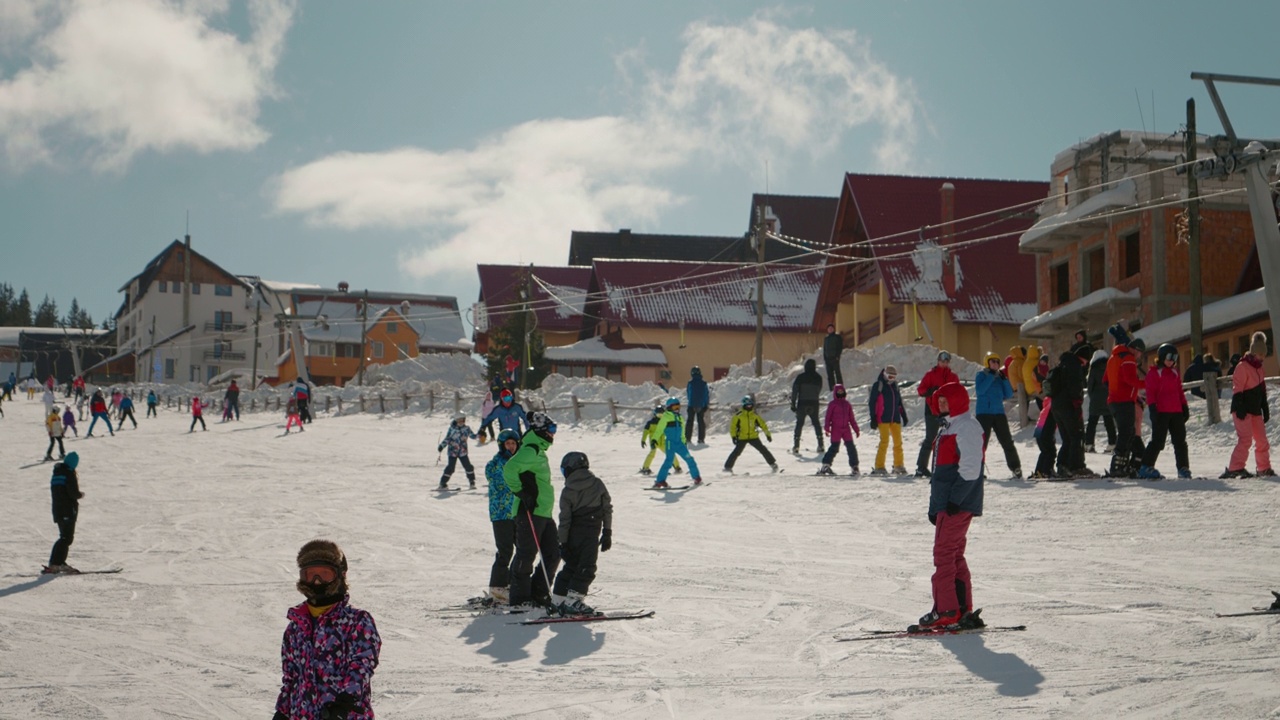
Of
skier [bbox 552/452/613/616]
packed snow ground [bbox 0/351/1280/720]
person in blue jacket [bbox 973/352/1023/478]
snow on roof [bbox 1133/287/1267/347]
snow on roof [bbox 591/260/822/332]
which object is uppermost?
snow on roof [bbox 591/260/822/332]

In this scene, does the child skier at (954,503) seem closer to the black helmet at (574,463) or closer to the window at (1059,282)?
the black helmet at (574,463)

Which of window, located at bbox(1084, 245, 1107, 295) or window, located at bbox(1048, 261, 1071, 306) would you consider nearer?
window, located at bbox(1084, 245, 1107, 295)

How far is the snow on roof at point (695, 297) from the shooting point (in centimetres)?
5188

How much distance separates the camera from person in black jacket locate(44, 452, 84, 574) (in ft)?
44.6

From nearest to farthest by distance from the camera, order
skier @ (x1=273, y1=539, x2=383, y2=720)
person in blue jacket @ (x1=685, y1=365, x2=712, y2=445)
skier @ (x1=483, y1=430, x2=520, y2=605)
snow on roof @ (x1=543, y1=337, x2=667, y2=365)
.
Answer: skier @ (x1=273, y1=539, x2=383, y2=720) < skier @ (x1=483, y1=430, x2=520, y2=605) < person in blue jacket @ (x1=685, y1=365, x2=712, y2=445) < snow on roof @ (x1=543, y1=337, x2=667, y2=365)

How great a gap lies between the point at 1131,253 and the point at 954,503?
25.3 meters

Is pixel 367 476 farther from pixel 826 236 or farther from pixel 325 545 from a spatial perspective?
pixel 826 236

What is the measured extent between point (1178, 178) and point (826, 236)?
3181 centimetres

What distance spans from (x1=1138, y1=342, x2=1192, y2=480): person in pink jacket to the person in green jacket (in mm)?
8580

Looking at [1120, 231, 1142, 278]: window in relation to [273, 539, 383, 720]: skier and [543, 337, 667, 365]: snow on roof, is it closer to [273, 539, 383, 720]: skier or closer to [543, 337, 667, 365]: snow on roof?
[543, 337, 667, 365]: snow on roof

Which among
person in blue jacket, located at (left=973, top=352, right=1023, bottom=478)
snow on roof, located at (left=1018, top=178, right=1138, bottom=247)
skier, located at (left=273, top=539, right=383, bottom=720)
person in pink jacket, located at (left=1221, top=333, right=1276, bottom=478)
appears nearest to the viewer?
skier, located at (left=273, top=539, right=383, bottom=720)

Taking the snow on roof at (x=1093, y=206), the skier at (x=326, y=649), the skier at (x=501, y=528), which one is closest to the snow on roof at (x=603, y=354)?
the snow on roof at (x=1093, y=206)

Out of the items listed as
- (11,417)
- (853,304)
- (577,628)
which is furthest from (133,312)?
(577,628)

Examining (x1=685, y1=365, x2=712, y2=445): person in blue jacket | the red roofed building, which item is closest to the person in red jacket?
(x1=685, y1=365, x2=712, y2=445): person in blue jacket
